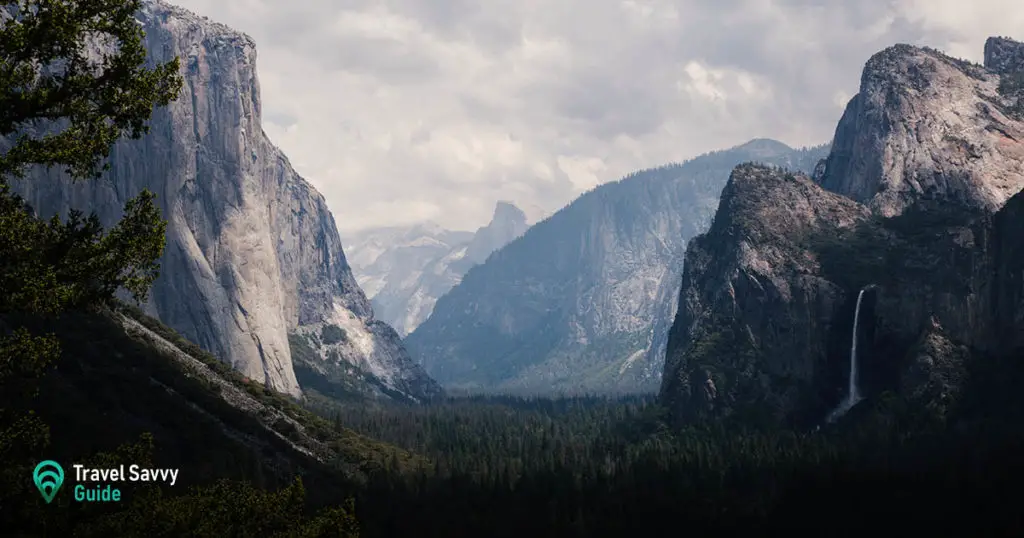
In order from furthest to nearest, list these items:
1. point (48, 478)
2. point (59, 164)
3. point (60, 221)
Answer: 1. point (48, 478)
2. point (60, 221)
3. point (59, 164)

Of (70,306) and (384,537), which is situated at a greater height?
(70,306)

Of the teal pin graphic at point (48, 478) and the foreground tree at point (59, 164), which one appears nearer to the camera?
the foreground tree at point (59, 164)

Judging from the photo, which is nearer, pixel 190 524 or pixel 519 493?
pixel 190 524

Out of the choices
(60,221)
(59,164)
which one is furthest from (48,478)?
(59,164)

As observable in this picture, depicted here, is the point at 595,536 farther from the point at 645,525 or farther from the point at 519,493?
the point at 519,493

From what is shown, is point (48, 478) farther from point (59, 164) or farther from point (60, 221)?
point (59, 164)

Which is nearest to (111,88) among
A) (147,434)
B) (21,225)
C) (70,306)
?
(21,225)

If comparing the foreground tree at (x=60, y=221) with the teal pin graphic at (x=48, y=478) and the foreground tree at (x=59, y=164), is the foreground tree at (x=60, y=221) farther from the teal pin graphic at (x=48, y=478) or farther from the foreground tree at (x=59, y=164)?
the teal pin graphic at (x=48, y=478)

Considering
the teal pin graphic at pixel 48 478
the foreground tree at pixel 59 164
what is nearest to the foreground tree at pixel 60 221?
the foreground tree at pixel 59 164
